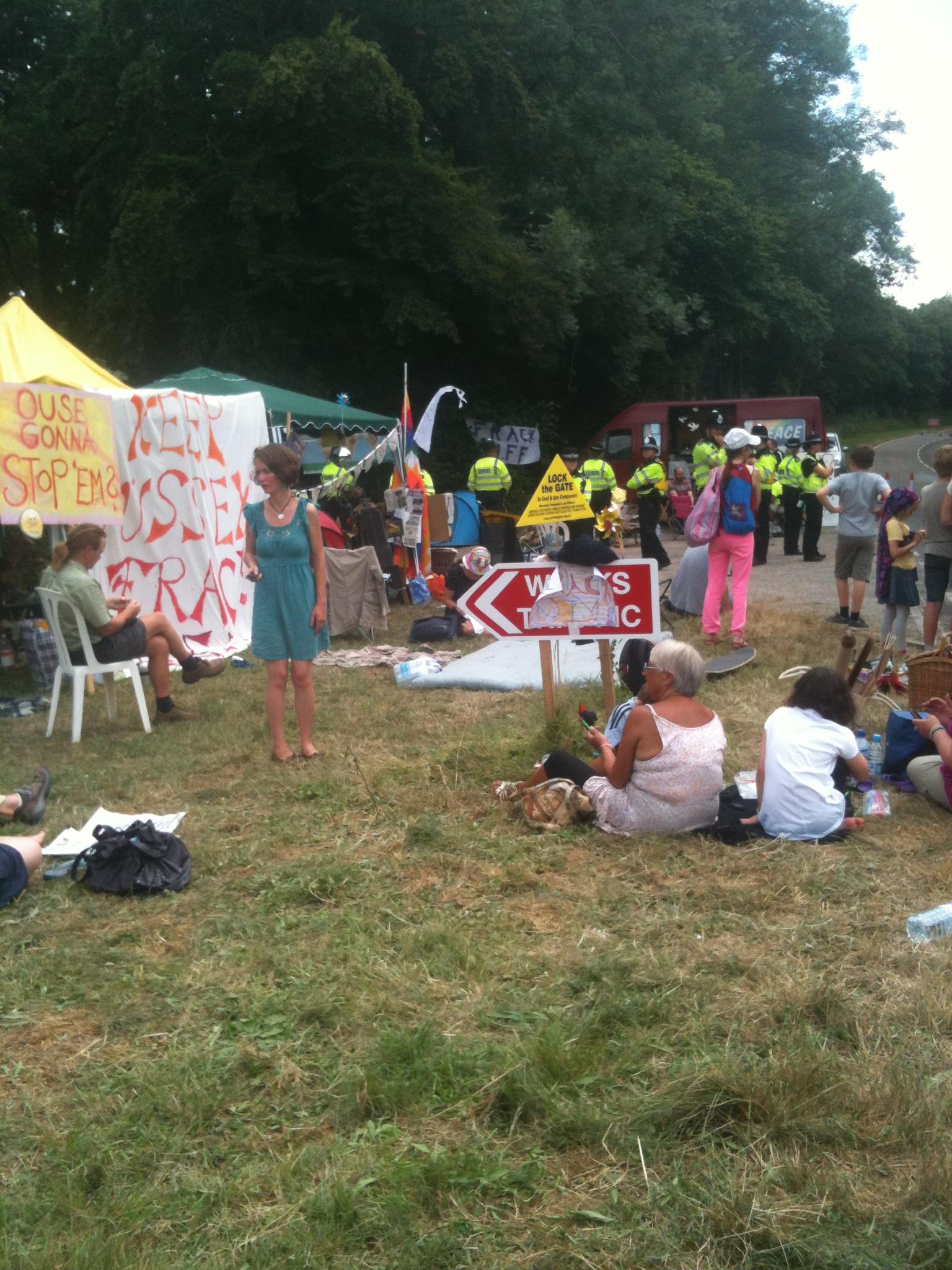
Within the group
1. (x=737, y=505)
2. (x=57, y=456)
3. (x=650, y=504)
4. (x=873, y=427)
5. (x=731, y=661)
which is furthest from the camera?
(x=873, y=427)

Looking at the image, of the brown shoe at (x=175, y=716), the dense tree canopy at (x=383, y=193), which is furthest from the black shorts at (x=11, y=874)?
the dense tree canopy at (x=383, y=193)

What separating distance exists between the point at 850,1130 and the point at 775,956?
38.6 inches

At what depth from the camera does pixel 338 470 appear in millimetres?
13469

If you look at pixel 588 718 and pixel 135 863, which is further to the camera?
pixel 588 718

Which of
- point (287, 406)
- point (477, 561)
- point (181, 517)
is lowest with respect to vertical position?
point (477, 561)

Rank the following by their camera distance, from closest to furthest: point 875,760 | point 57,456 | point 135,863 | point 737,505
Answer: point 135,863 < point 875,760 < point 57,456 < point 737,505

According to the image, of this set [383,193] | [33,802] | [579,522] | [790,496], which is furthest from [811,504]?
[33,802]

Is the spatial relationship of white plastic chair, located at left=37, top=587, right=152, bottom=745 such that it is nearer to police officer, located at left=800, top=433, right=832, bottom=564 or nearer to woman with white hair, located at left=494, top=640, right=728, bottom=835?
woman with white hair, located at left=494, top=640, right=728, bottom=835

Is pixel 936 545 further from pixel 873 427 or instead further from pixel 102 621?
pixel 873 427

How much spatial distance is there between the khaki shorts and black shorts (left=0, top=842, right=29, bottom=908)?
7308 millimetres

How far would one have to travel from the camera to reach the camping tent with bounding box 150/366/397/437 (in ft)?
44.2

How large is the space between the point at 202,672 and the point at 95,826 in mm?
3076

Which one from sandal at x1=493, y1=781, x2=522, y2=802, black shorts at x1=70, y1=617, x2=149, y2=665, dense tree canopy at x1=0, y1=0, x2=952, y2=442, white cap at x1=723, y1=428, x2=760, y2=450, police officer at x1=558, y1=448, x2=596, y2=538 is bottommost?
sandal at x1=493, y1=781, x2=522, y2=802

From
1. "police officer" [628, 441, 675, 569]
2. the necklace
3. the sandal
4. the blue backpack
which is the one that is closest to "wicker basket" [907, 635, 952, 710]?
the sandal
